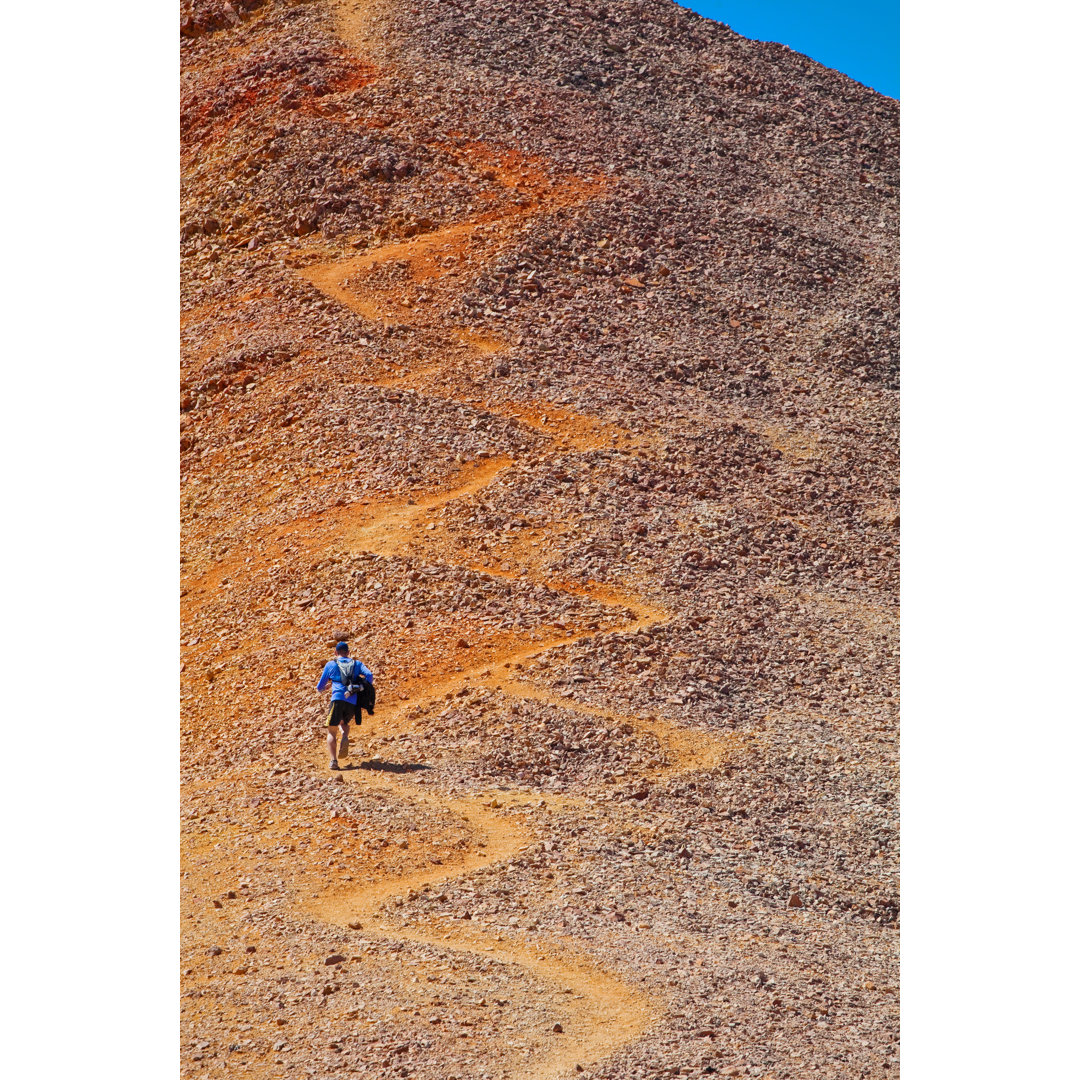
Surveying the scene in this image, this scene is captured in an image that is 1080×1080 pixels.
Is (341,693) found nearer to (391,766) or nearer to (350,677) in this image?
(350,677)

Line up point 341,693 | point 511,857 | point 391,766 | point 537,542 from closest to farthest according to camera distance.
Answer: point 511,857 → point 341,693 → point 391,766 → point 537,542

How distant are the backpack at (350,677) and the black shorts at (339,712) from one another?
0.08 metres

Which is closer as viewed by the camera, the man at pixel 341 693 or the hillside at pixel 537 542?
the hillside at pixel 537 542

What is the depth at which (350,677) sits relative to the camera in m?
10.2

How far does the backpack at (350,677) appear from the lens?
10.1 meters

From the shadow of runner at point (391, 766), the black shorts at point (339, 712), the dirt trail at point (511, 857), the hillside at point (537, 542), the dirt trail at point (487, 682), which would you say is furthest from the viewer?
the shadow of runner at point (391, 766)

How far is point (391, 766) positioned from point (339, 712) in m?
0.64

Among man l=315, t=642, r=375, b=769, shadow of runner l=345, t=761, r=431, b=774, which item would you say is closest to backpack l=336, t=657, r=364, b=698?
man l=315, t=642, r=375, b=769

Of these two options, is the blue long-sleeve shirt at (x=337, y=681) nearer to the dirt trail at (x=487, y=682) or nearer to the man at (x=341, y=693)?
the man at (x=341, y=693)

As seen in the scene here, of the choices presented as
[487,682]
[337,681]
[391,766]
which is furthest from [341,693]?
[487,682]

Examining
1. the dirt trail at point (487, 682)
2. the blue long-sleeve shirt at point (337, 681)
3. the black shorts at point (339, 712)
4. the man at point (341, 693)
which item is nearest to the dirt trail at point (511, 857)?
the dirt trail at point (487, 682)

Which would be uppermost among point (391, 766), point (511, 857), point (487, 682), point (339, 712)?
point (339, 712)

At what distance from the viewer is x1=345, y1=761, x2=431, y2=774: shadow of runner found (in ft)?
33.5

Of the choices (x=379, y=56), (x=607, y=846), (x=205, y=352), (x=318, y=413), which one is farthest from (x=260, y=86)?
(x=607, y=846)
